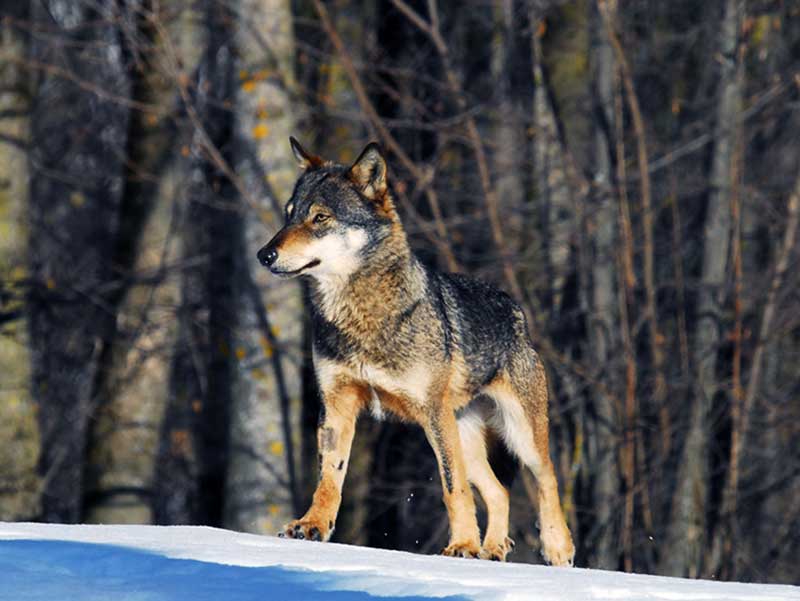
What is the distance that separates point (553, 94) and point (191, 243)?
18.1ft

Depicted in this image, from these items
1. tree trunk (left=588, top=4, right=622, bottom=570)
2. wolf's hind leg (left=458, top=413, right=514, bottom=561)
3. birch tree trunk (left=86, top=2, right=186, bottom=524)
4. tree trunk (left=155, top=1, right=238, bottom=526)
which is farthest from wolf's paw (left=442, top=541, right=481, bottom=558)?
birch tree trunk (left=86, top=2, right=186, bottom=524)

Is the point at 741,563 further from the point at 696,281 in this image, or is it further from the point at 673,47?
the point at 673,47

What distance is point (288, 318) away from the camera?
13.6 m

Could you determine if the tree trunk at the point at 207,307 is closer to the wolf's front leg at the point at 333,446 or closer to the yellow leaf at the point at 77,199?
the yellow leaf at the point at 77,199

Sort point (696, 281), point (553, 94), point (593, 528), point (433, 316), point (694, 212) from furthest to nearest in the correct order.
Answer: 1. point (694, 212)
2. point (553, 94)
3. point (696, 281)
4. point (593, 528)
5. point (433, 316)

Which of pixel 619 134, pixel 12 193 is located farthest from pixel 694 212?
pixel 12 193

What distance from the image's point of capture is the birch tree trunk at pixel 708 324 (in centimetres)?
1346

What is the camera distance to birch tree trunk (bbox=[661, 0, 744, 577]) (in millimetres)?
13461

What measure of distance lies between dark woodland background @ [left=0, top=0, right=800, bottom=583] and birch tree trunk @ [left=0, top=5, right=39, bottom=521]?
0.03 metres

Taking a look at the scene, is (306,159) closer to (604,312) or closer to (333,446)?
(333,446)

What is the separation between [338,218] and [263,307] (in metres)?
6.14

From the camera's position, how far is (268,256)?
23.2 feet

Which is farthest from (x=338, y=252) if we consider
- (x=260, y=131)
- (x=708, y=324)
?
(x=708, y=324)

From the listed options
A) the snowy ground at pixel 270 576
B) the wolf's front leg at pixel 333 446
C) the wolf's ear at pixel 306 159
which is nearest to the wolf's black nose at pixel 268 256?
the wolf's front leg at pixel 333 446
